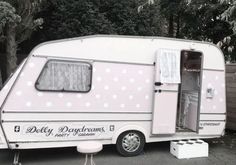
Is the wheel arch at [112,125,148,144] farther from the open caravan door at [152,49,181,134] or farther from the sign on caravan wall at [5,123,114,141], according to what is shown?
the open caravan door at [152,49,181,134]

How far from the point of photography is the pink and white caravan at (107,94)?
601cm

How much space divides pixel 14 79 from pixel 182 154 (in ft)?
12.5

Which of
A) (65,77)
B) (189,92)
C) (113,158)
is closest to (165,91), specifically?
(189,92)

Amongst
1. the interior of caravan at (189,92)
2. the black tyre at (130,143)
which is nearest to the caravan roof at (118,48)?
the interior of caravan at (189,92)

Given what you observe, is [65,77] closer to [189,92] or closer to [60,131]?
[60,131]

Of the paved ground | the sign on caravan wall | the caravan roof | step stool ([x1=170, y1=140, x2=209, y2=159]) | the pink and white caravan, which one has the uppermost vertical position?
the caravan roof

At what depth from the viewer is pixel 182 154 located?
22.5ft

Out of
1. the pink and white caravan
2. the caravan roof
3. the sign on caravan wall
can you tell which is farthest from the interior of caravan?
the sign on caravan wall

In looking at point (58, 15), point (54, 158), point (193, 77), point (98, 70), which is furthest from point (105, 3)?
point (54, 158)

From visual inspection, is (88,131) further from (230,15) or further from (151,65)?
(230,15)

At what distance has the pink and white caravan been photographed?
6008 millimetres

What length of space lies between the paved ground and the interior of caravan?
776 mm

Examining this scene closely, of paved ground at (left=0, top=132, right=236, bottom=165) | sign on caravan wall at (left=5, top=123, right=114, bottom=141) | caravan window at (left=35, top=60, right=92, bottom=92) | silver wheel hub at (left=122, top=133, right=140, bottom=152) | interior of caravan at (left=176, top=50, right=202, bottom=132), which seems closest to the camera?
sign on caravan wall at (left=5, top=123, right=114, bottom=141)

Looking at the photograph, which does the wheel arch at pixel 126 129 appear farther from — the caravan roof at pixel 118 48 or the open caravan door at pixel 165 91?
the caravan roof at pixel 118 48
